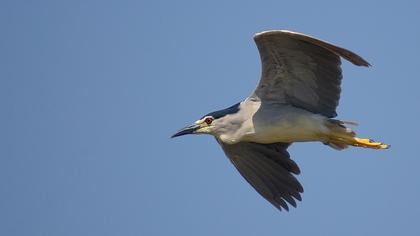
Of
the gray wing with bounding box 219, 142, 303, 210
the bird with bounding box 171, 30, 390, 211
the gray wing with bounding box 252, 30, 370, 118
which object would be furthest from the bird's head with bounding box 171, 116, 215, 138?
the gray wing with bounding box 252, 30, 370, 118

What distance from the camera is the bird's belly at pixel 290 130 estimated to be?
11883mm

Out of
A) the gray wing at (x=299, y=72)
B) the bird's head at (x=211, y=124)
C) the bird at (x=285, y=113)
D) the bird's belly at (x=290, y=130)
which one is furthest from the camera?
the bird's head at (x=211, y=124)

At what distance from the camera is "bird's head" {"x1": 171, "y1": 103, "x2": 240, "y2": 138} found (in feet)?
41.1

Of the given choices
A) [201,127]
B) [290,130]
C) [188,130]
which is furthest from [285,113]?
[188,130]

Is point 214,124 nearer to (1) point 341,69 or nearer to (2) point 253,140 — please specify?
(2) point 253,140

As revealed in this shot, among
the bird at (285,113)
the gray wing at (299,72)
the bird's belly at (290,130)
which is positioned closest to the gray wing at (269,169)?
the bird at (285,113)

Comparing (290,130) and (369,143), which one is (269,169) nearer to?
(290,130)

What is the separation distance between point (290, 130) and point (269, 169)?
4.13 ft

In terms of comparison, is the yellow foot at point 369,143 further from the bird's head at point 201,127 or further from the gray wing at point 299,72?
the bird's head at point 201,127

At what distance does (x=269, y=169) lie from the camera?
13117mm

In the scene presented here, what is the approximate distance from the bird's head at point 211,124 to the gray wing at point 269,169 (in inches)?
20.2

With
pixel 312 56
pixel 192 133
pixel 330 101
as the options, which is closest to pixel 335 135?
pixel 330 101

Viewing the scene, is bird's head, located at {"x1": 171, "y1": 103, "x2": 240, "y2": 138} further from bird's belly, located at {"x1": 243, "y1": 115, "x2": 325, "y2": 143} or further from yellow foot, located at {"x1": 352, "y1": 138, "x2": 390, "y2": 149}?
yellow foot, located at {"x1": 352, "y1": 138, "x2": 390, "y2": 149}

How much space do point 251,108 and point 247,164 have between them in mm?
1343
